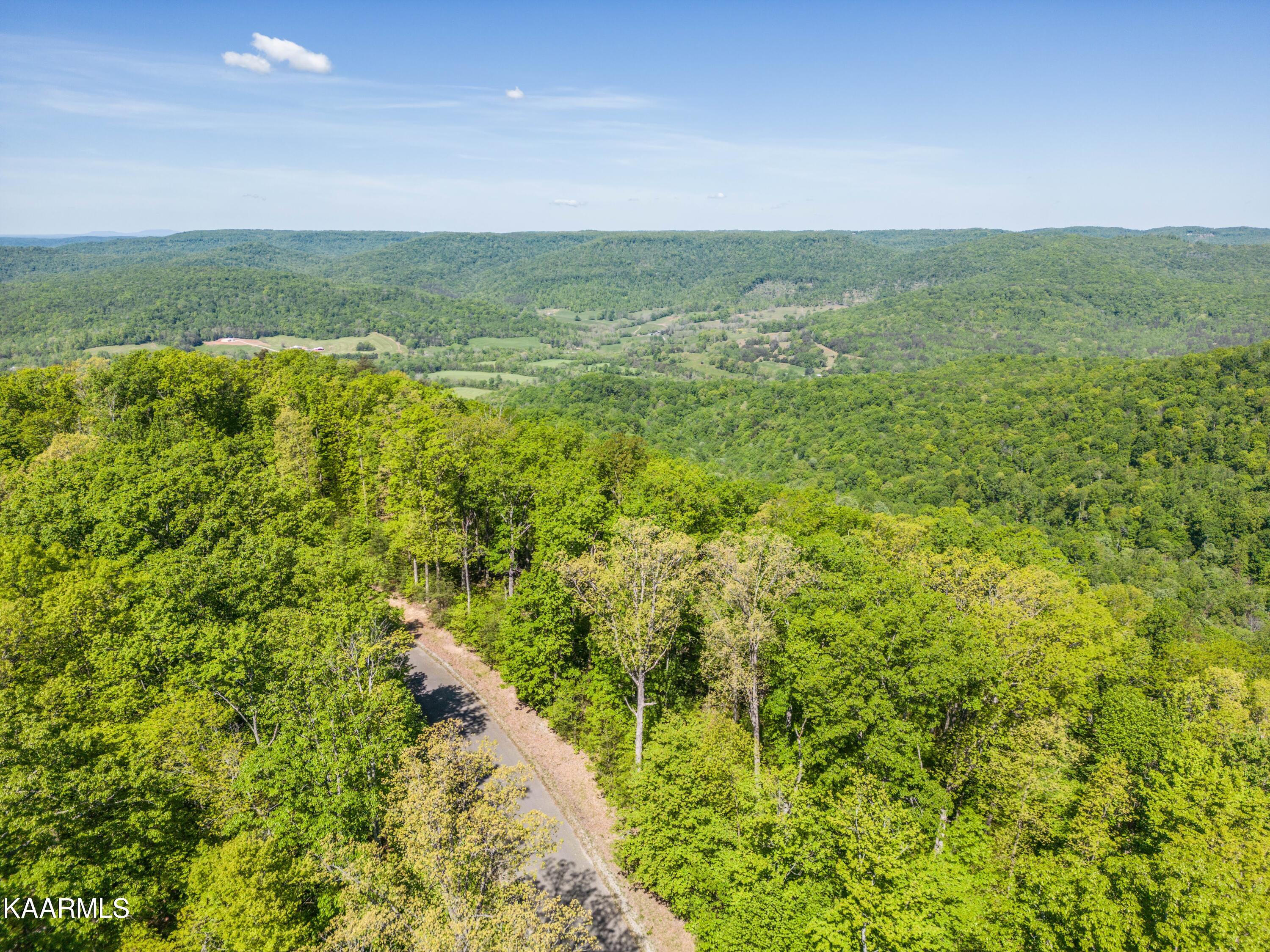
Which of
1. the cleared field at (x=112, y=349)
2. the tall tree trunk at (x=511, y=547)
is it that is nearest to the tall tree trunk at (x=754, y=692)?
the tall tree trunk at (x=511, y=547)

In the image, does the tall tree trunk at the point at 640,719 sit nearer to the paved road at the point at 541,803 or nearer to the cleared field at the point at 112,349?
the paved road at the point at 541,803

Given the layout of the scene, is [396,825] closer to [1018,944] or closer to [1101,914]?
[1018,944]

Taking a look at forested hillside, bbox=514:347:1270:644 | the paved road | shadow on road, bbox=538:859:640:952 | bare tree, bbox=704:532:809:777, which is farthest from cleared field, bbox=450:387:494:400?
shadow on road, bbox=538:859:640:952

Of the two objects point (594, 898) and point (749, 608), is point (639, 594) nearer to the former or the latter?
point (749, 608)

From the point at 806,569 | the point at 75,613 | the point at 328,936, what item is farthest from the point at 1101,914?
the point at 75,613

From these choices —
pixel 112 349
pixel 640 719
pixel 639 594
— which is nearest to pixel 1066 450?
pixel 639 594
